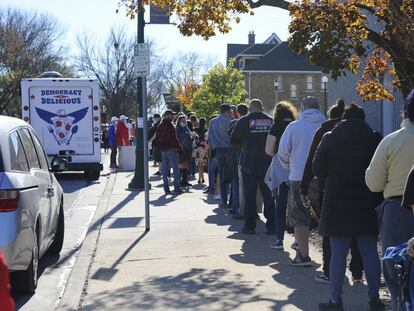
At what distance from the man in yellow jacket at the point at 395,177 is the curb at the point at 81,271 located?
9.81 ft

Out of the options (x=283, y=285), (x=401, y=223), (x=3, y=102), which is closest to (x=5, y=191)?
(x=283, y=285)

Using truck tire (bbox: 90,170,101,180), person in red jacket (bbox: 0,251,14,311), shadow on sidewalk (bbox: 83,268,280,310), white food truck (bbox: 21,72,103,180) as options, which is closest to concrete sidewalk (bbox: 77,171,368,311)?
shadow on sidewalk (bbox: 83,268,280,310)

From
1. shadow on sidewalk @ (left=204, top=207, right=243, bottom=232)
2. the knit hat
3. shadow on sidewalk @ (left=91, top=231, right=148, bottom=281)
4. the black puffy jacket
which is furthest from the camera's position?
shadow on sidewalk @ (left=204, top=207, right=243, bottom=232)

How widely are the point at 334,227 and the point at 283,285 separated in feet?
4.46

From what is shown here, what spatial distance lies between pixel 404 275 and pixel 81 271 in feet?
15.1

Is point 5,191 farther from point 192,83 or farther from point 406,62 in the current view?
point 192,83

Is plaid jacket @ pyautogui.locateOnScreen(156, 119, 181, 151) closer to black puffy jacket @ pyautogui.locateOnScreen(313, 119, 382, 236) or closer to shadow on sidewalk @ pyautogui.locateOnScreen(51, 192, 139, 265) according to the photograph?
shadow on sidewalk @ pyautogui.locateOnScreen(51, 192, 139, 265)

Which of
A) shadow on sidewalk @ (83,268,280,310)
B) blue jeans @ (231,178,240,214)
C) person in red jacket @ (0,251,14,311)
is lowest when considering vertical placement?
shadow on sidewalk @ (83,268,280,310)

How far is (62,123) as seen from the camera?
61.7 feet

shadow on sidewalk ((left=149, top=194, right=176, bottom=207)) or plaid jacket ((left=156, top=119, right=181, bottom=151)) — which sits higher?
plaid jacket ((left=156, top=119, right=181, bottom=151))

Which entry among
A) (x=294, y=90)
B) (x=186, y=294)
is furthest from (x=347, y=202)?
(x=294, y=90)

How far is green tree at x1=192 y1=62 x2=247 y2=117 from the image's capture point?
55.2m

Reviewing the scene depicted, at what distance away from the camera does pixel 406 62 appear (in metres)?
7.86

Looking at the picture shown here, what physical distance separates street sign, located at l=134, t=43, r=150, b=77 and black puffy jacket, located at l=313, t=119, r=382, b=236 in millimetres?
4639
